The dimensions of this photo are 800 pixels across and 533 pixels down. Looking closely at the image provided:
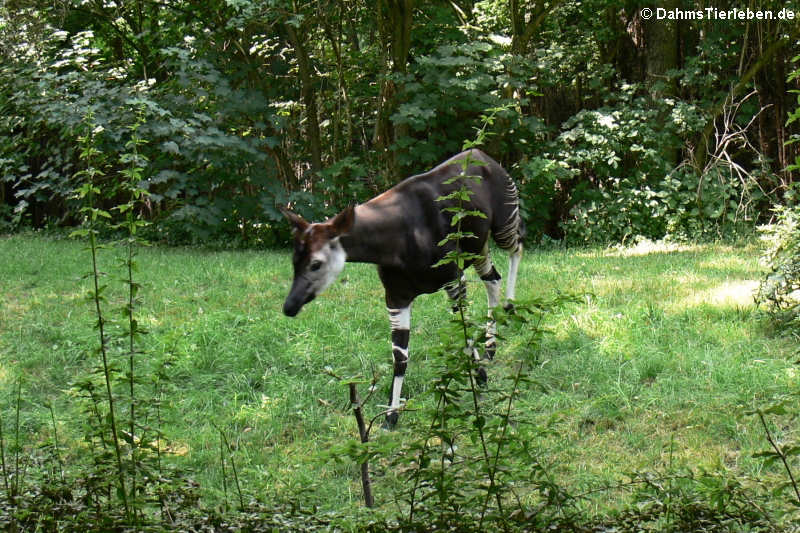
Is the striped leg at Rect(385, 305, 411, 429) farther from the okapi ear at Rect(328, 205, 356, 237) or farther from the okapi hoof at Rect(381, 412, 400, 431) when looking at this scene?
the okapi ear at Rect(328, 205, 356, 237)

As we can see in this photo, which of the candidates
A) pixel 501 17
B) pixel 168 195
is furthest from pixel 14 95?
pixel 501 17

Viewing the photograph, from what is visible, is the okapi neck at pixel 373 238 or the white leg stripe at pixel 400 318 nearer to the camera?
the okapi neck at pixel 373 238

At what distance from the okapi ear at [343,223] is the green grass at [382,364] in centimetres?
91

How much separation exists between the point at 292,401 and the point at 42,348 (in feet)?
6.99

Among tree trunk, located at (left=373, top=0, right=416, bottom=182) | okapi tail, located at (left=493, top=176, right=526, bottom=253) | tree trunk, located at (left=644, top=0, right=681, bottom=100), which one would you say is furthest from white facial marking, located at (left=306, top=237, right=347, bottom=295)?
tree trunk, located at (left=644, top=0, right=681, bottom=100)

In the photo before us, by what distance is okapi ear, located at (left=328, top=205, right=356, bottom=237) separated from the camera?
154 inches

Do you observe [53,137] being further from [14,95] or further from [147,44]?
[147,44]

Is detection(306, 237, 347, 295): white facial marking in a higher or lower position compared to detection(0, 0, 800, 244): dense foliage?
lower

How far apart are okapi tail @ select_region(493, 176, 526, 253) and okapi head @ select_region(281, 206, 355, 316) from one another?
4.90 feet

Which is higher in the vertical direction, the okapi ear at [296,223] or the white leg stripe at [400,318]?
the okapi ear at [296,223]

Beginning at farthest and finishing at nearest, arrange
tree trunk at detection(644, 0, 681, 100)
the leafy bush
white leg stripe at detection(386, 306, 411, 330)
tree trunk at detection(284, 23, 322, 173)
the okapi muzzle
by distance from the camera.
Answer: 1. tree trunk at detection(284, 23, 322, 173)
2. tree trunk at detection(644, 0, 681, 100)
3. the leafy bush
4. white leg stripe at detection(386, 306, 411, 330)
5. the okapi muzzle

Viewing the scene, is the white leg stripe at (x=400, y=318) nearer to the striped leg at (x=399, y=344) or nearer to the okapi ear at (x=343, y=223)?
the striped leg at (x=399, y=344)

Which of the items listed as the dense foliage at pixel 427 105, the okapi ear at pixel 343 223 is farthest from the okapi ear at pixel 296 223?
the dense foliage at pixel 427 105

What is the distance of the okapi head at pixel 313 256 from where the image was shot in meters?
3.87
